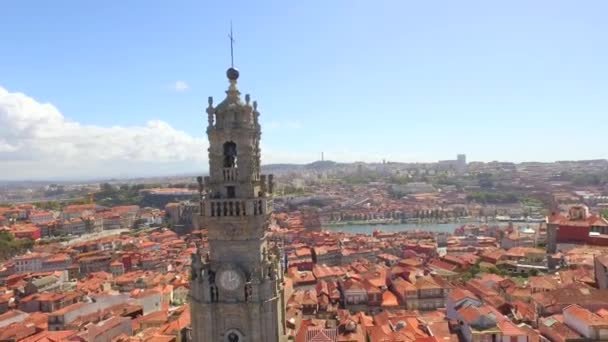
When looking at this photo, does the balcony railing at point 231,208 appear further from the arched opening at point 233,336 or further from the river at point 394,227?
the river at point 394,227

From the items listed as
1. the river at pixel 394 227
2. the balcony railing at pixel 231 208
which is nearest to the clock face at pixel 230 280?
the balcony railing at pixel 231 208

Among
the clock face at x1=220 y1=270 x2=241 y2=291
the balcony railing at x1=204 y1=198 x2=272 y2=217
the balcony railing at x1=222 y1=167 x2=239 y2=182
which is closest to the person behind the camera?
the balcony railing at x1=204 y1=198 x2=272 y2=217

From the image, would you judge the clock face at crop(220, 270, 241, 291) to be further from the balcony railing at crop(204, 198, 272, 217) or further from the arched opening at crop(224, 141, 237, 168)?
the arched opening at crop(224, 141, 237, 168)

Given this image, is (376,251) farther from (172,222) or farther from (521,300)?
(172,222)

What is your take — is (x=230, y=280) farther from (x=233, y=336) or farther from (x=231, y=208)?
(x=231, y=208)

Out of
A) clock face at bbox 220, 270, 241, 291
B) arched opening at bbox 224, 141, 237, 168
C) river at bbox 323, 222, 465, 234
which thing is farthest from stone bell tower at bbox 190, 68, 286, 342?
river at bbox 323, 222, 465, 234

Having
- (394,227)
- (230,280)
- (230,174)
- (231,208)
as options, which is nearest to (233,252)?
(230,280)
